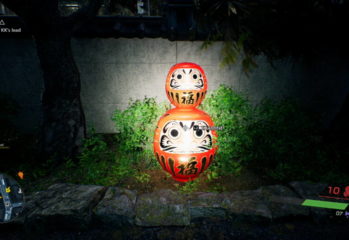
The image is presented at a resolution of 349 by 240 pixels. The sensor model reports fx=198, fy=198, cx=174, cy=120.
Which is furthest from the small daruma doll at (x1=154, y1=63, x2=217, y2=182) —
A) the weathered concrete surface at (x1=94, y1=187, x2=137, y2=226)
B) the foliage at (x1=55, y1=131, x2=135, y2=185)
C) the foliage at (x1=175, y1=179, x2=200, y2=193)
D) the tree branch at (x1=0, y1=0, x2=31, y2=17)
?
the tree branch at (x1=0, y1=0, x2=31, y2=17)

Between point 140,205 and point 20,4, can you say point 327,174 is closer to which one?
point 140,205

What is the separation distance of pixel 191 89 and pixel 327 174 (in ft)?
9.96

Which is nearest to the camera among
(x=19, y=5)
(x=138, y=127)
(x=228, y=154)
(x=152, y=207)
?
(x=152, y=207)

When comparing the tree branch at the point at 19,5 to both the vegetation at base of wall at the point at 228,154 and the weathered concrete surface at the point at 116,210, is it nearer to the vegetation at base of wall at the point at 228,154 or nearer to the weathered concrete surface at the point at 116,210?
the vegetation at base of wall at the point at 228,154

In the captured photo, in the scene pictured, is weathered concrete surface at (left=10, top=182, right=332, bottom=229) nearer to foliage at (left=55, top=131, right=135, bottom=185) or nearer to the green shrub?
foliage at (left=55, top=131, right=135, bottom=185)

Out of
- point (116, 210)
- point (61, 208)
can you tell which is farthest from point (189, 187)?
point (61, 208)

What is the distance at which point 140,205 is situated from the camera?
2.98 metres

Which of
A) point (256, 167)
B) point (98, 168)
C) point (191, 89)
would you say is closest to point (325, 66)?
point (256, 167)

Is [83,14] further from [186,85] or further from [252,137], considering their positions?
[252,137]

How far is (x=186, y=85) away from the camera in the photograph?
9.96ft

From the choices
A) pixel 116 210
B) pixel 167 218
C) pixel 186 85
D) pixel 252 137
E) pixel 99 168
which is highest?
pixel 186 85

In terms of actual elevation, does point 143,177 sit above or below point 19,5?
below

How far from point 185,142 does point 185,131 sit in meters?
0.17

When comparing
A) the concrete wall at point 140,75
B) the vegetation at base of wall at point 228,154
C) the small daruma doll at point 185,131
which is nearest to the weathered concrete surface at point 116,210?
the vegetation at base of wall at point 228,154
